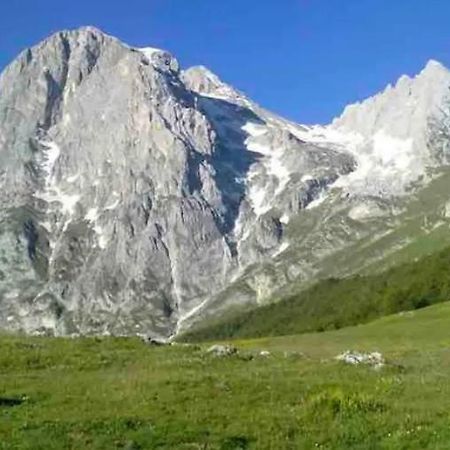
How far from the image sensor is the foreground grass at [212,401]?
2656 centimetres

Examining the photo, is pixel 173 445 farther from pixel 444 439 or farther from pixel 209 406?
pixel 444 439

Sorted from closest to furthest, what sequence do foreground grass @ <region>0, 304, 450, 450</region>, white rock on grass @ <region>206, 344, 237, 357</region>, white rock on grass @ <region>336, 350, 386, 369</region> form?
foreground grass @ <region>0, 304, 450, 450</region> → white rock on grass @ <region>336, 350, 386, 369</region> → white rock on grass @ <region>206, 344, 237, 357</region>

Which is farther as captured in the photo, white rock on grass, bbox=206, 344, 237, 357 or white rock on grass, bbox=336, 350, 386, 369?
white rock on grass, bbox=206, 344, 237, 357

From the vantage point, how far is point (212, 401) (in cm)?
3288

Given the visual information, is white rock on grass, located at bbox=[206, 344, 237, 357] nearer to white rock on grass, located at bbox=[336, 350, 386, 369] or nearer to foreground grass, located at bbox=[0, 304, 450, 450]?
foreground grass, located at bbox=[0, 304, 450, 450]

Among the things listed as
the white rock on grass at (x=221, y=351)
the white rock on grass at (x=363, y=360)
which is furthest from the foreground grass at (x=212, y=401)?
the white rock on grass at (x=363, y=360)

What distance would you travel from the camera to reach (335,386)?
115 feet

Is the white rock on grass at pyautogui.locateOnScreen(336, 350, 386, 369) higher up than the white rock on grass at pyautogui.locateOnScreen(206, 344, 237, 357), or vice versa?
the white rock on grass at pyautogui.locateOnScreen(206, 344, 237, 357)

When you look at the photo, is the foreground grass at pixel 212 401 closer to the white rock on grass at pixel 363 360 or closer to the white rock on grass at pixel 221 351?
the white rock on grass at pixel 221 351

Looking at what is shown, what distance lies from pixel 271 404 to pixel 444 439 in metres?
8.29

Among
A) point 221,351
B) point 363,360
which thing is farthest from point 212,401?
point 221,351

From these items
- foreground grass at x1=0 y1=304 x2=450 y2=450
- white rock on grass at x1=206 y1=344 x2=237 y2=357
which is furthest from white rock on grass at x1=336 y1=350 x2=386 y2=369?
white rock on grass at x1=206 y1=344 x2=237 y2=357

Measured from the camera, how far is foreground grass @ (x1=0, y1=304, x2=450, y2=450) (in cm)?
2656

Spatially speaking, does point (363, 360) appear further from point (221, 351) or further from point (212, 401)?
point (212, 401)
